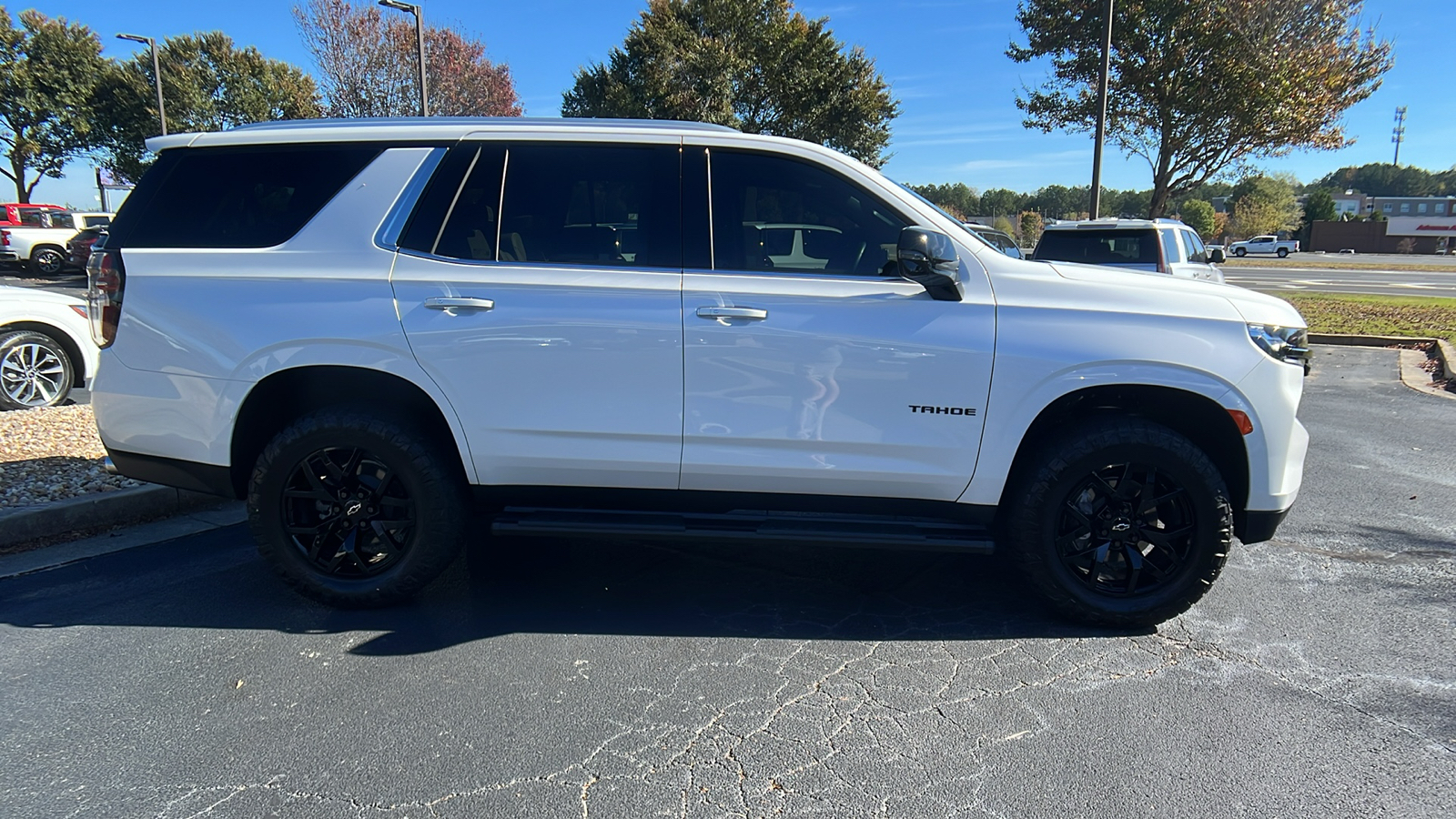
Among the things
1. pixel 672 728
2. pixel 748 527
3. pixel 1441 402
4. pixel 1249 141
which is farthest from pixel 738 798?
pixel 1249 141

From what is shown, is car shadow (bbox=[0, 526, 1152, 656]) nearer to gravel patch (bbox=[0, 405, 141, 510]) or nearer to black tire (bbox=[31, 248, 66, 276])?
gravel patch (bbox=[0, 405, 141, 510])

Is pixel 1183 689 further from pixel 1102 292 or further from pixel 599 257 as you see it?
pixel 599 257

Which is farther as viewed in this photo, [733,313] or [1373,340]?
[1373,340]

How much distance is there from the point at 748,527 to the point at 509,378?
1.13 meters

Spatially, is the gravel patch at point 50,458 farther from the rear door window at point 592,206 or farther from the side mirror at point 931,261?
the side mirror at point 931,261

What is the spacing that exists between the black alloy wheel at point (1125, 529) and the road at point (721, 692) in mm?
247

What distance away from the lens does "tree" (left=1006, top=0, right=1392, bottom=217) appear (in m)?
18.2

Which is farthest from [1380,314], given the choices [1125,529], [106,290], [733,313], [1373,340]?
[106,290]

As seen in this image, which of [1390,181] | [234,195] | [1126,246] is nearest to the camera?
[234,195]

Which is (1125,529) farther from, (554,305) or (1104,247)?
(1104,247)

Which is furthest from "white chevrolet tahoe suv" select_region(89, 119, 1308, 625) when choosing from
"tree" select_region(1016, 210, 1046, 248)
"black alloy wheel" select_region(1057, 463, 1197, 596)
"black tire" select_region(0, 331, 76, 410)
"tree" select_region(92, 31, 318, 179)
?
"tree" select_region(1016, 210, 1046, 248)

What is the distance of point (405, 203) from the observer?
11.9 ft

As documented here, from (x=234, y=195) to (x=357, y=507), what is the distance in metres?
1.41

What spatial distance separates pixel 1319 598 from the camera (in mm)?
3928
